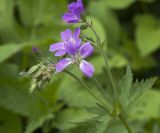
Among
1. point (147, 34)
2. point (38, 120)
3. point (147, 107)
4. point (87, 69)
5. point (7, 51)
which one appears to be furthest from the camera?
point (147, 34)

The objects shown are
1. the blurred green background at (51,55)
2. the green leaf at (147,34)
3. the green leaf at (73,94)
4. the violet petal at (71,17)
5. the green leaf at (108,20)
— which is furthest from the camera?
the green leaf at (108,20)

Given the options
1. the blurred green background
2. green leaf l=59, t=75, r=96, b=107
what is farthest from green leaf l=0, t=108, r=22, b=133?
green leaf l=59, t=75, r=96, b=107

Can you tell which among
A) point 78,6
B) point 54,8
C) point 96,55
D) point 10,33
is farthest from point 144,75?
point 78,6

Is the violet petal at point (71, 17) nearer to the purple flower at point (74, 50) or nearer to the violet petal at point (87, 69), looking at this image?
the purple flower at point (74, 50)

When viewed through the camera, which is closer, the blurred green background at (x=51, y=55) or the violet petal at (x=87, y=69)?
the violet petal at (x=87, y=69)

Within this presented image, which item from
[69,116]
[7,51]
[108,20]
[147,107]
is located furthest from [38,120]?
[108,20]

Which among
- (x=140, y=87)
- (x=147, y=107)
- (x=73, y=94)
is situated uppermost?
(x=140, y=87)

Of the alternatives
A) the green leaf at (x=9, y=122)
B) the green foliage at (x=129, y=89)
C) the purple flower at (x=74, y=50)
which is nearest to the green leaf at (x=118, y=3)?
the green leaf at (x=9, y=122)

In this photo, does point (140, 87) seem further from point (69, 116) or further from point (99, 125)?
point (69, 116)
